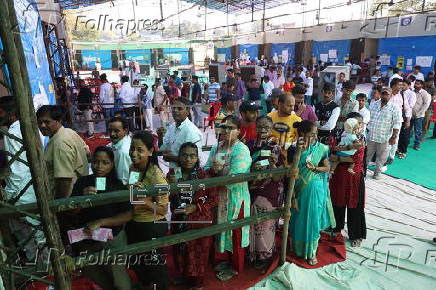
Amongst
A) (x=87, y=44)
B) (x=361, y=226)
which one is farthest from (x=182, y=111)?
(x=87, y=44)

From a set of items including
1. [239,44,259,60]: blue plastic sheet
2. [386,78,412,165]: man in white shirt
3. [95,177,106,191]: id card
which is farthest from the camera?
[239,44,259,60]: blue plastic sheet

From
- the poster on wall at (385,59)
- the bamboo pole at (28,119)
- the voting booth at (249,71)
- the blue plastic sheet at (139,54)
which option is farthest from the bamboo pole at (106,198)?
the blue plastic sheet at (139,54)

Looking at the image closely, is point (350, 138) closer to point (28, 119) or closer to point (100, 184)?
point (100, 184)

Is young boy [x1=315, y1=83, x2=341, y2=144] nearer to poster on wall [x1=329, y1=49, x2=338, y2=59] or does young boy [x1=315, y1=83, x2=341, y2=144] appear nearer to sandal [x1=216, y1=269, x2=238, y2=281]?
sandal [x1=216, y1=269, x2=238, y2=281]

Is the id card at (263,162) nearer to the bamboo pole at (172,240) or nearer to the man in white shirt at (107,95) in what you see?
the bamboo pole at (172,240)

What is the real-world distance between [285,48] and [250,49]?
15.1 feet

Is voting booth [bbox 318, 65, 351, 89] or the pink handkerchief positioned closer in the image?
the pink handkerchief

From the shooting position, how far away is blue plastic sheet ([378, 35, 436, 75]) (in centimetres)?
1319

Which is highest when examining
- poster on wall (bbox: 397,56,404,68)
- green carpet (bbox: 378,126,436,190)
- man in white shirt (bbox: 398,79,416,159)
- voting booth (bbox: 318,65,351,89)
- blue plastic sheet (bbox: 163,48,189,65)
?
blue plastic sheet (bbox: 163,48,189,65)

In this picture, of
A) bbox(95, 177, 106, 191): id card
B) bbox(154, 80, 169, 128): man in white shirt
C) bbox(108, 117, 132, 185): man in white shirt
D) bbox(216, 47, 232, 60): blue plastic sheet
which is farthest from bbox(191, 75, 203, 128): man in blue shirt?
bbox(216, 47, 232, 60): blue plastic sheet

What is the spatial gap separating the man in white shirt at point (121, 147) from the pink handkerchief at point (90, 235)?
617mm

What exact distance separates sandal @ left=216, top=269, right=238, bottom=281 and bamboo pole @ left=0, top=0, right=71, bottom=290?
1375 millimetres

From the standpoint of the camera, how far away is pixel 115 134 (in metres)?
2.88

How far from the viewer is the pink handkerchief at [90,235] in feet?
6.71
